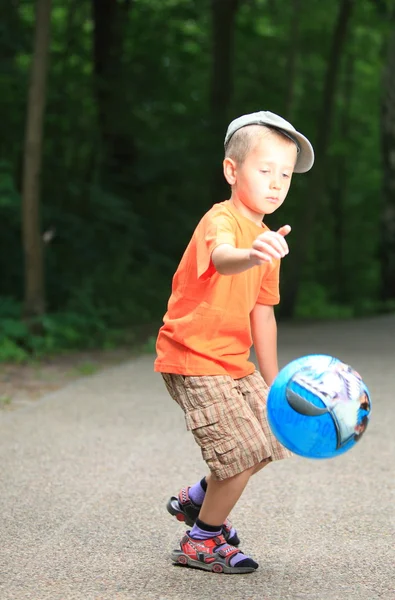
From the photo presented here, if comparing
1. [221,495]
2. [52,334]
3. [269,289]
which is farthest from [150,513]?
[52,334]

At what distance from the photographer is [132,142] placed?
20406 millimetres

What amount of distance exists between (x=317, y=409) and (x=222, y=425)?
1.57ft

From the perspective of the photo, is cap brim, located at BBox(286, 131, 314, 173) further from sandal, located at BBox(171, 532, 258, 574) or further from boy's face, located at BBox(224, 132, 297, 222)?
sandal, located at BBox(171, 532, 258, 574)

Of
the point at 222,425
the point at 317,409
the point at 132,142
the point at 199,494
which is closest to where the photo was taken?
the point at 317,409

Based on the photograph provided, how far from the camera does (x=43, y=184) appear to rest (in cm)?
1731

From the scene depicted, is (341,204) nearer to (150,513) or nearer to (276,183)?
(150,513)

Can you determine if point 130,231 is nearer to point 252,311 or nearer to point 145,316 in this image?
point 145,316

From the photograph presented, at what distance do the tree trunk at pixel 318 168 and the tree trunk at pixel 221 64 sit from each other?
6.78 ft

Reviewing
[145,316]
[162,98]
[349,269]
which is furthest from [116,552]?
[349,269]

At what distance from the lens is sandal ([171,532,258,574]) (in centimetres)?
448

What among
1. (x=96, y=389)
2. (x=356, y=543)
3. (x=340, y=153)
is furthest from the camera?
(x=340, y=153)

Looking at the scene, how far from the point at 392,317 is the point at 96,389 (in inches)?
494

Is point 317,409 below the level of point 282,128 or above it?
below

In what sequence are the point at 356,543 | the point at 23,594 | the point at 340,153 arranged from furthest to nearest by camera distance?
the point at 340,153
the point at 356,543
the point at 23,594
